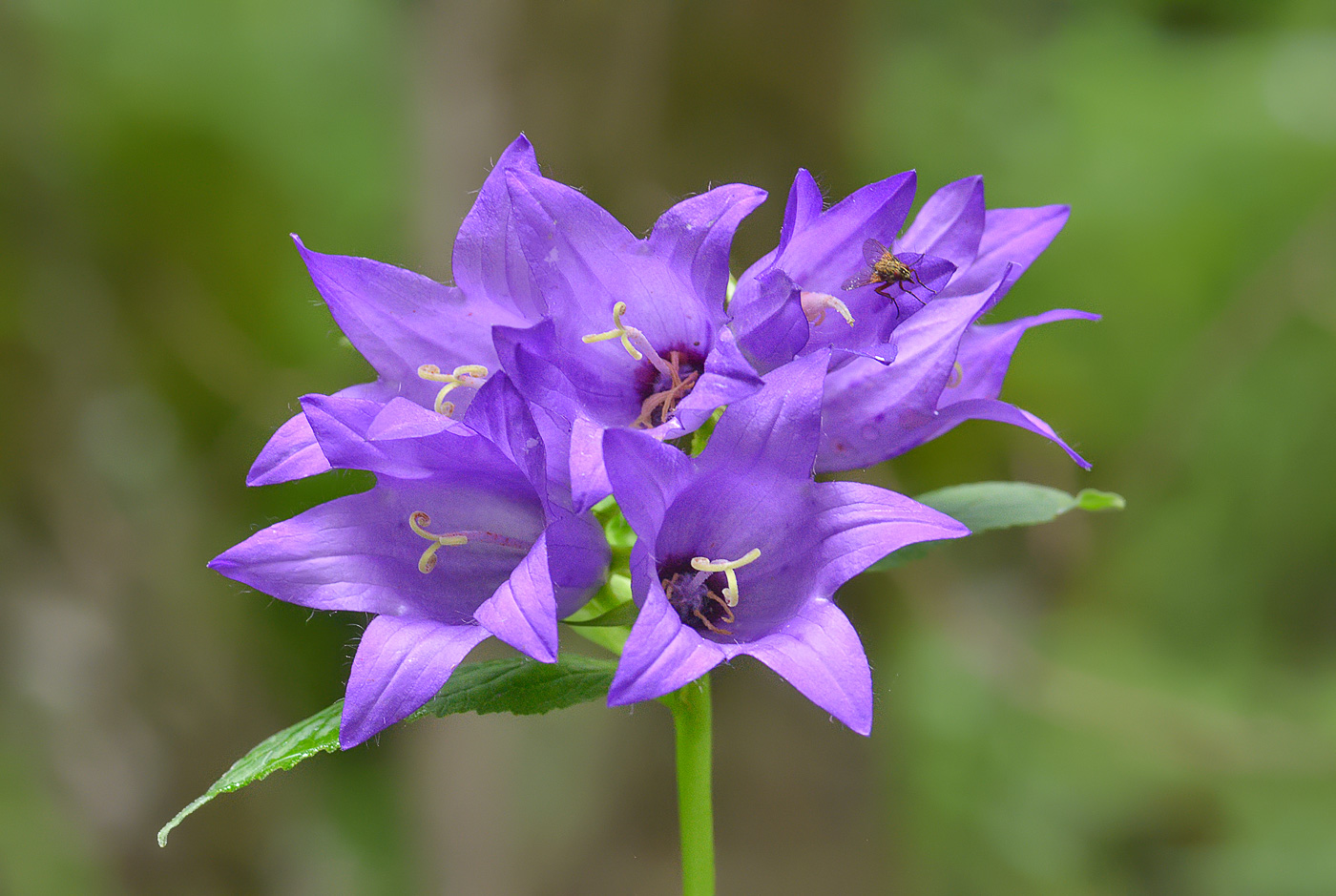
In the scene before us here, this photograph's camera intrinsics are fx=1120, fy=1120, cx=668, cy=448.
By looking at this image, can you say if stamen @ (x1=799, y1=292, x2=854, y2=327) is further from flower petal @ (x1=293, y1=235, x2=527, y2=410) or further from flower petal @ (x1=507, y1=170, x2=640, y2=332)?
flower petal @ (x1=293, y1=235, x2=527, y2=410)

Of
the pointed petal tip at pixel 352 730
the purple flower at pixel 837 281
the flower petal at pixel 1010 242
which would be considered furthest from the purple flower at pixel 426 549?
the flower petal at pixel 1010 242

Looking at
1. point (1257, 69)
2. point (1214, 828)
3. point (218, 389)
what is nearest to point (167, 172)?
point (218, 389)

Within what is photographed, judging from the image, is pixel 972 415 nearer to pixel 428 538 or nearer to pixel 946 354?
pixel 946 354

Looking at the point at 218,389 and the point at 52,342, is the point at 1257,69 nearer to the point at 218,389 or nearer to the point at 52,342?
the point at 218,389

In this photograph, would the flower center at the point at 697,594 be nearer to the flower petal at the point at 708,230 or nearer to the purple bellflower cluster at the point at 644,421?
the purple bellflower cluster at the point at 644,421

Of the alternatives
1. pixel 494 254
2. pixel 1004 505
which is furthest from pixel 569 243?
pixel 1004 505

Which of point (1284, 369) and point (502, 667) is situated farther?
point (1284, 369)
